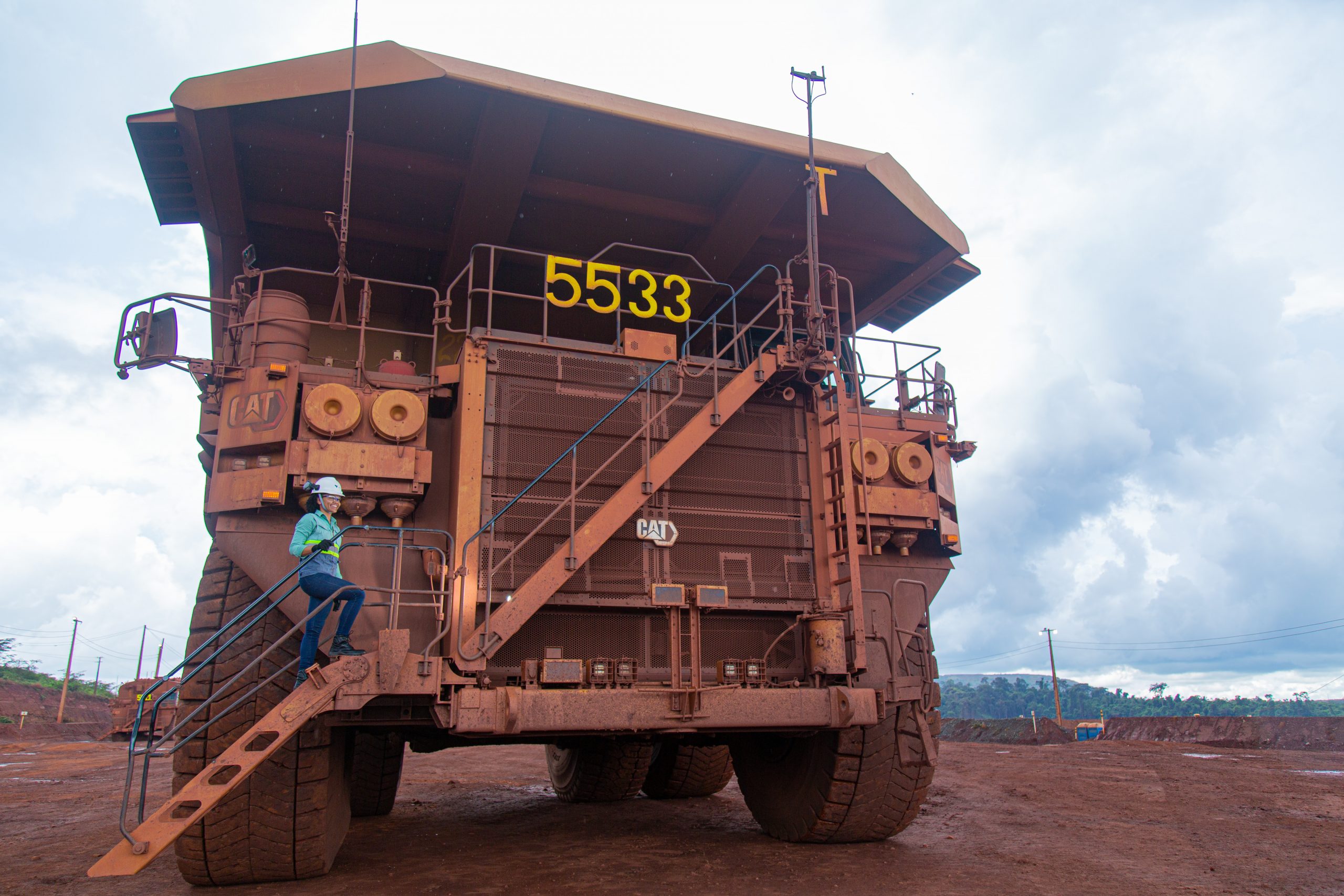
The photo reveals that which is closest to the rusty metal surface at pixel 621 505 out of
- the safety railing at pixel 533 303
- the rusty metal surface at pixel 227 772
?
the rusty metal surface at pixel 227 772

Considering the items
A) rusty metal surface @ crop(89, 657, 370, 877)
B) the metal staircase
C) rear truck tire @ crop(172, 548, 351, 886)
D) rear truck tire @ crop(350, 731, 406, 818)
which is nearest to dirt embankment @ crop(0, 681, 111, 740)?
rear truck tire @ crop(350, 731, 406, 818)

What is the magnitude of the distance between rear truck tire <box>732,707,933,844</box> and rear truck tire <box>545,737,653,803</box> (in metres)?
3.69

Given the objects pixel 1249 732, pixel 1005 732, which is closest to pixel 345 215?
pixel 1249 732

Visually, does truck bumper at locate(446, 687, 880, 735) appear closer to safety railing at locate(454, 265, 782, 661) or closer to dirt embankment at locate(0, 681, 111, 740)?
safety railing at locate(454, 265, 782, 661)

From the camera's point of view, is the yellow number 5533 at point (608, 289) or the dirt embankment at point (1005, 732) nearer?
the yellow number 5533 at point (608, 289)

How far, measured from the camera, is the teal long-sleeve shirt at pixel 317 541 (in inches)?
223

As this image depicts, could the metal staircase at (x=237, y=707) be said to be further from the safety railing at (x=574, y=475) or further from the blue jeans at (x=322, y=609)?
the safety railing at (x=574, y=475)

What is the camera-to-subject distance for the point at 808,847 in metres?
6.96

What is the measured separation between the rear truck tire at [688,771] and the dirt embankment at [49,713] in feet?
98.9

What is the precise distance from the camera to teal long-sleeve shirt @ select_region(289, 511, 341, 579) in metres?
5.66

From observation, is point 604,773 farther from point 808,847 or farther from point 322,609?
point 322,609

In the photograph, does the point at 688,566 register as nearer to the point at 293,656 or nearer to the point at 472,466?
the point at 472,466

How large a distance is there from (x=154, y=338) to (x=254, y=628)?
6.98 ft

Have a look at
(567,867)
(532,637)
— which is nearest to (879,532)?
(532,637)
